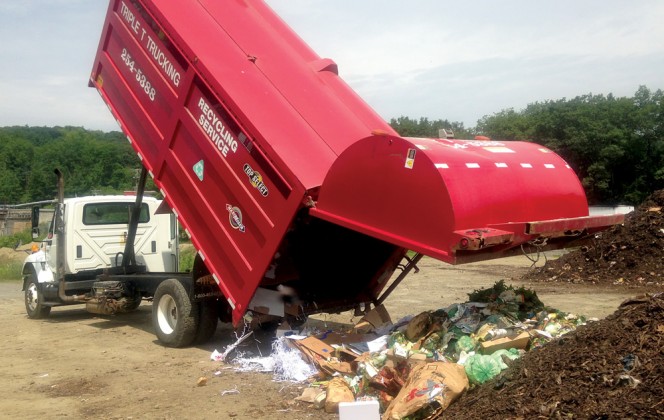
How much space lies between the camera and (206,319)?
25.6ft

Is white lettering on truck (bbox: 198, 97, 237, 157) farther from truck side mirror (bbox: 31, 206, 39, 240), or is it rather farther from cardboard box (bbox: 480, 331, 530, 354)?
truck side mirror (bbox: 31, 206, 39, 240)

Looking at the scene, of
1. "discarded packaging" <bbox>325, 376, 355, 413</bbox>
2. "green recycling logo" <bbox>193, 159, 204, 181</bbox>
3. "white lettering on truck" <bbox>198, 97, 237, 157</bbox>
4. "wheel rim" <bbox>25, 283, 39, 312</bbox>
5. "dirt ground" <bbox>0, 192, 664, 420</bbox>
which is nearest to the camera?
"dirt ground" <bbox>0, 192, 664, 420</bbox>

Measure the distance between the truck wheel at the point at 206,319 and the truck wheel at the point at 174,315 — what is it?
0.18 ft

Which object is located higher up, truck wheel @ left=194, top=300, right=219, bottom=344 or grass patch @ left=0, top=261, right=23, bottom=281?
truck wheel @ left=194, top=300, right=219, bottom=344

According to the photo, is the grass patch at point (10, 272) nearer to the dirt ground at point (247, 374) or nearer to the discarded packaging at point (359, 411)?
the dirt ground at point (247, 374)

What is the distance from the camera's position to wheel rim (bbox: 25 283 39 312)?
10672mm

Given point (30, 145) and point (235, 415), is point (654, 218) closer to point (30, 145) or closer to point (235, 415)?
point (235, 415)

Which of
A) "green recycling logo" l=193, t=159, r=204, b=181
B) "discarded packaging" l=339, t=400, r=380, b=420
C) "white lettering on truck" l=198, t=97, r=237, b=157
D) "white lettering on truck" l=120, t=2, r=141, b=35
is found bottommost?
"discarded packaging" l=339, t=400, r=380, b=420

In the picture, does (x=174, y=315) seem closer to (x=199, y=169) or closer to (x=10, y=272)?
(x=199, y=169)

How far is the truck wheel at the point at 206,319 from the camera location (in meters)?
7.79

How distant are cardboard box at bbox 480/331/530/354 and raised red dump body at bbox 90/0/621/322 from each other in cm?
71

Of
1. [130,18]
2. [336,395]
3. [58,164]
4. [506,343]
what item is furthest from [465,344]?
[58,164]

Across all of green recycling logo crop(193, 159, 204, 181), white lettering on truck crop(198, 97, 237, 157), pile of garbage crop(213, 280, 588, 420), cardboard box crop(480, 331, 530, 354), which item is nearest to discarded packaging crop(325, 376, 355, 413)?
pile of garbage crop(213, 280, 588, 420)

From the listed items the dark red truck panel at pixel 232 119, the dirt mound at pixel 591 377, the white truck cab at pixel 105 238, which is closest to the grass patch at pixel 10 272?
the white truck cab at pixel 105 238
